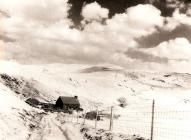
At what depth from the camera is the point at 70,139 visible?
66.9 ft

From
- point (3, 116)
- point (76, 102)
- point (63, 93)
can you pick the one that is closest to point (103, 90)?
point (63, 93)

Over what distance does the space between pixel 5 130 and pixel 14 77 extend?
352 feet

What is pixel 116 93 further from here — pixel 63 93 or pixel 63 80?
pixel 63 93

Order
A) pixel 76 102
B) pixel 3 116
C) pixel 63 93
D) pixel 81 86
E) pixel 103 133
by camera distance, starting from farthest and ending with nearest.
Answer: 1. pixel 81 86
2. pixel 63 93
3. pixel 76 102
4. pixel 3 116
5. pixel 103 133

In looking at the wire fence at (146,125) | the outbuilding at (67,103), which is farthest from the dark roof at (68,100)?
the wire fence at (146,125)

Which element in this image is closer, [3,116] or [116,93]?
[3,116]

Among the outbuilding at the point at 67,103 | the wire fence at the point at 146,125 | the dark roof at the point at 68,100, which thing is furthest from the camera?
the dark roof at the point at 68,100

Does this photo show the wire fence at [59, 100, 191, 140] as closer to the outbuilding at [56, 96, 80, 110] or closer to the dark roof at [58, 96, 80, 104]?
the outbuilding at [56, 96, 80, 110]

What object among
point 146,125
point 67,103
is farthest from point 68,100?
point 146,125

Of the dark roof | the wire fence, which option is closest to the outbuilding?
the dark roof

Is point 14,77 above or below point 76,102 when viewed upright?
above

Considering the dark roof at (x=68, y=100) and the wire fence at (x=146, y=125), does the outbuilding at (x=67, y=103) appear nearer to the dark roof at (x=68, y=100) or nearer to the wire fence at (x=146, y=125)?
the dark roof at (x=68, y=100)

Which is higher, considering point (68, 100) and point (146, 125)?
point (68, 100)

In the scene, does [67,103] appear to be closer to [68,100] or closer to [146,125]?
[68,100]
